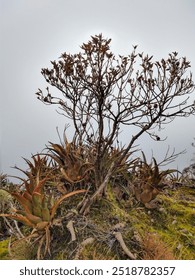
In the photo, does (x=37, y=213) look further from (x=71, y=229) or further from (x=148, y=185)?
(x=148, y=185)

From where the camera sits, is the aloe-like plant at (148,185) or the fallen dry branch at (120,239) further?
the aloe-like plant at (148,185)

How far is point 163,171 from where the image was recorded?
603 centimetres

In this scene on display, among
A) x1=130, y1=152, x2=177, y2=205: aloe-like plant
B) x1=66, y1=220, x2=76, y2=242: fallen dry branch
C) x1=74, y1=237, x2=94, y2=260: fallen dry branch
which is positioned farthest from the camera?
x1=130, y1=152, x2=177, y2=205: aloe-like plant

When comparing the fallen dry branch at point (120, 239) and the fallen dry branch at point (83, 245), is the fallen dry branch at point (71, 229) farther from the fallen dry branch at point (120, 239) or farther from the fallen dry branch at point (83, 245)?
the fallen dry branch at point (120, 239)

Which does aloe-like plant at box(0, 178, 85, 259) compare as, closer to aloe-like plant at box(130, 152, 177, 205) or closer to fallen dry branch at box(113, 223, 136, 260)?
fallen dry branch at box(113, 223, 136, 260)

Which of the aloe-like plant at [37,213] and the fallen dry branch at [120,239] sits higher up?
the aloe-like plant at [37,213]

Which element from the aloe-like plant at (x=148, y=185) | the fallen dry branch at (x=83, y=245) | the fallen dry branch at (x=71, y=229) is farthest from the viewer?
the aloe-like plant at (x=148, y=185)

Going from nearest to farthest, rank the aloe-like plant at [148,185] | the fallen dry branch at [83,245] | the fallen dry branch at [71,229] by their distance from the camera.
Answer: the fallen dry branch at [83,245] → the fallen dry branch at [71,229] → the aloe-like plant at [148,185]

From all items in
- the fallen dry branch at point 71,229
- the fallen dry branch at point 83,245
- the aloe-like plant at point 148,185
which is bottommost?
the fallen dry branch at point 83,245

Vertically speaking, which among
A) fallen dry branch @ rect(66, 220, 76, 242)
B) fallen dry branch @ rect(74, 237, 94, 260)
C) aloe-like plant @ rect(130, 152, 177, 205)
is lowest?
fallen dry branch @ rect(74, 237, 94, 260)

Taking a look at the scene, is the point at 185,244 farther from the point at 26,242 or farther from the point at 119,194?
the point at 26,242

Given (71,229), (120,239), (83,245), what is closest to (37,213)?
(71,229)
